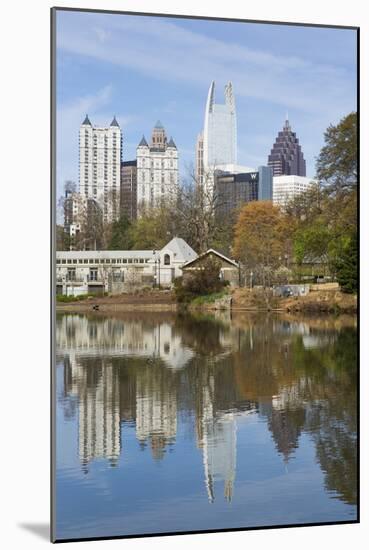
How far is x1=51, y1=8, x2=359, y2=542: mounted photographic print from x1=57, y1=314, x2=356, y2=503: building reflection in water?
1cm

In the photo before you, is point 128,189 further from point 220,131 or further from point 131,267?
point 220,131

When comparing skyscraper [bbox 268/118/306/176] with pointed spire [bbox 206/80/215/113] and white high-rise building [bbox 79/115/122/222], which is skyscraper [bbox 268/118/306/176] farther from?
white high-rise building [bbox 79/115/122/222]

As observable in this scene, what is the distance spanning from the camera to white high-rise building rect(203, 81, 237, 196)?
8.37m

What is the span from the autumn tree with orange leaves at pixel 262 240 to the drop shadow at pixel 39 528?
2506mm

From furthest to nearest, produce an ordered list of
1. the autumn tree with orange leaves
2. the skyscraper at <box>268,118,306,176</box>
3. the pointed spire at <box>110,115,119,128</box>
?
the autumn tree with orange leaves
the skyscraper at <box>268,118,306,176</box>
the pointed spire at <box>110,115,119,128</box>

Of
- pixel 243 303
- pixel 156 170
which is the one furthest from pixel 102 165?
pixel 243 303

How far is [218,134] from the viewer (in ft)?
27.9

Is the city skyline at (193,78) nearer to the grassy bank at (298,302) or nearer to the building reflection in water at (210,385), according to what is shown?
the grassy bank at (298,302)

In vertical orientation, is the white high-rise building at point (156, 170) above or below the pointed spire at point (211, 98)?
below

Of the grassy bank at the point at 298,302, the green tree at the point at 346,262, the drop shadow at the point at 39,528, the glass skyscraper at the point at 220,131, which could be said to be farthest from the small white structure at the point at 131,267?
the drop shadow at the point at 39,528

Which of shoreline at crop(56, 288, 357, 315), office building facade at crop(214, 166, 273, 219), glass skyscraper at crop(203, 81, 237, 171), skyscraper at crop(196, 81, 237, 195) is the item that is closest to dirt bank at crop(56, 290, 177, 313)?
shoreline at crop(56, 288, 357, 315)

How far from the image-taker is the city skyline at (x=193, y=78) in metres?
7.97

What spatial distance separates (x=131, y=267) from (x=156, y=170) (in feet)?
2.49

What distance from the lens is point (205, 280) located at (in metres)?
8.66
